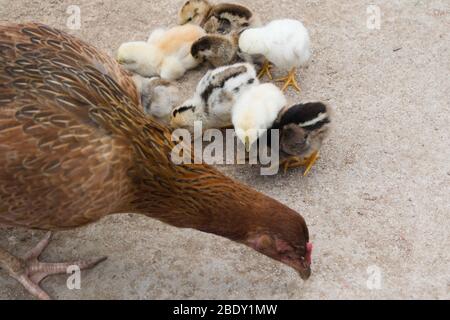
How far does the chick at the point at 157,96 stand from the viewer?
3779 mm

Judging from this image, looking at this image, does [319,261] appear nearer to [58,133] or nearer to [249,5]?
[58,133]

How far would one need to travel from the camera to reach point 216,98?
147 inches

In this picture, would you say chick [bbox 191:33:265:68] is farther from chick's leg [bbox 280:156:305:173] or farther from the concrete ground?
chick's leg [bbox 280:156:305:173]

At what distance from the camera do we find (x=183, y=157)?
2.82 m

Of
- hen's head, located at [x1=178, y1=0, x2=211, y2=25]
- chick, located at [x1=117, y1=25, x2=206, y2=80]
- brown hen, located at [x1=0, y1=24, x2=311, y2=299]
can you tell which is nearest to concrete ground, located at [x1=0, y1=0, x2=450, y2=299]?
chick, located at [x1=117, y1=25, x2=206, y2=80]

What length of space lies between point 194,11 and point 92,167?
2.11m

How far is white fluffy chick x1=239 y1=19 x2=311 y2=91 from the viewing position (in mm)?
3967

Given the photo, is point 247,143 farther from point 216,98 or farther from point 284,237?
point 284,237

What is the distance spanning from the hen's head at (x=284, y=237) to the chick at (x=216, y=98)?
1.12 m

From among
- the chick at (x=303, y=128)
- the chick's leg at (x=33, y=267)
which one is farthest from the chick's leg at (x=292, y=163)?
the chick's leg at (x=33, y=267)

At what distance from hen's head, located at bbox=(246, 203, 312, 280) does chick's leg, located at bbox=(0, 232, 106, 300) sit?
91 centimetres

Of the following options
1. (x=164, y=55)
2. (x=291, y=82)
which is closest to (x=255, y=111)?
Result: (x=291, y=82)

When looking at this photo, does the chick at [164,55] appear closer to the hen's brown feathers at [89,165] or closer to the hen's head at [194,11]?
the hen's head at [194,11]

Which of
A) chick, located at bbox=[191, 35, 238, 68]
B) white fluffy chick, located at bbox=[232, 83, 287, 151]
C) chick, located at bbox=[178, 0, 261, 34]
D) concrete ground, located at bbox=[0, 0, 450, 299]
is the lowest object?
concrete ground, located at bbox=[0, 0, 450, 299]
